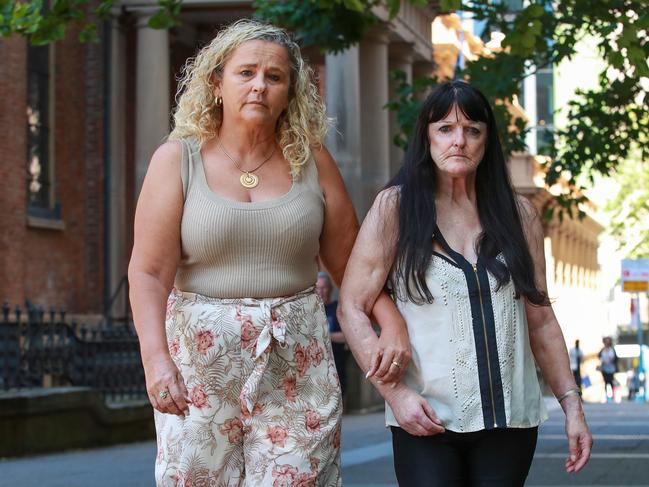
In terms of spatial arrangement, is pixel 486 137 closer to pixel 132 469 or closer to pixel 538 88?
pixel 132 469

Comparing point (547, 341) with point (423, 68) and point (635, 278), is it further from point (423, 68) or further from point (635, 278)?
point (635, 278)

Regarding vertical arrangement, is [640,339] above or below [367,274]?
below

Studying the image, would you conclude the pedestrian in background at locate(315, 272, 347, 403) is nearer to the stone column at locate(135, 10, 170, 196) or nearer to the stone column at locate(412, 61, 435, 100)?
the stone column at locate(135, 10, 170, 196)

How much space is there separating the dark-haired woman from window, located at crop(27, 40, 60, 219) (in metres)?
22.0

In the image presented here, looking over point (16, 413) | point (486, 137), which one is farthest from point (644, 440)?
point (486, 137)

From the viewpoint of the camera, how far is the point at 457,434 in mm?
4688

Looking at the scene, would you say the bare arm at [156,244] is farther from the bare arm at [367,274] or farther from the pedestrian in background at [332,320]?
the pedestrian in background at [332,320]

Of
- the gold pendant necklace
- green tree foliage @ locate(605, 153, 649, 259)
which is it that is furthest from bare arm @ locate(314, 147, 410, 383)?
green tree foliage @ locate(605, 153, 649, 259)

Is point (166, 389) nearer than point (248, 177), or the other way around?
point (166, 389)

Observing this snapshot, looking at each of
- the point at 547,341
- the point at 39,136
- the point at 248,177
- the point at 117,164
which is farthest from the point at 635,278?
the point at 248,177

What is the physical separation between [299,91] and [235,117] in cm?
24

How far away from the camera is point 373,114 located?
31.4 metres

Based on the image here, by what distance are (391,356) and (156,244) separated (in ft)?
2.51

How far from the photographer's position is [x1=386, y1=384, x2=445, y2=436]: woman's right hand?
15.2 feet
